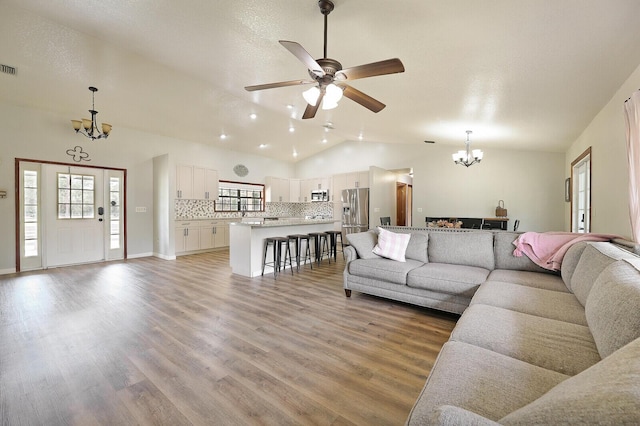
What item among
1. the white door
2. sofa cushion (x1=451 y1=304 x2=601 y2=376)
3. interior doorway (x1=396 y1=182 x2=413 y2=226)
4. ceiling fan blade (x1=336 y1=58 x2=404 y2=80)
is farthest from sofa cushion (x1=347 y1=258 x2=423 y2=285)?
interior doorway (x1=396 y1=182 x2=413 y2=226)

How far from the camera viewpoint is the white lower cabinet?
648 cm

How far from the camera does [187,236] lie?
6.63 m

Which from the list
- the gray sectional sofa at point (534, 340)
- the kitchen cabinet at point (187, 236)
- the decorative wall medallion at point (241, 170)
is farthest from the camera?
the decorative wall medallion at point (241, 170)

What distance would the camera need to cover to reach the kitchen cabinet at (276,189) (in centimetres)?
864

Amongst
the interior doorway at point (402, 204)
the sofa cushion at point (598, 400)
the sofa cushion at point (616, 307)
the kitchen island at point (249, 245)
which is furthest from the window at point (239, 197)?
the sofa cushion at point (598, 400)

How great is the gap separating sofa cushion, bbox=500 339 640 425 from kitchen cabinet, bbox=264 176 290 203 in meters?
8.28

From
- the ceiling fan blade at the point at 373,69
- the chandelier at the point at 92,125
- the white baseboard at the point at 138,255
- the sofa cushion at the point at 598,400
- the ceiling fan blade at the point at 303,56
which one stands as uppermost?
the chandelier at the point at 92,125

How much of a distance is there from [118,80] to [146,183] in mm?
2693

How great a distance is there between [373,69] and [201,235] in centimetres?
618

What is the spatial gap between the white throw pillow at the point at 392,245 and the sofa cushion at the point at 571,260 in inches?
59.1

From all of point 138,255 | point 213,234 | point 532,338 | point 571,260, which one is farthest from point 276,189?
point 532,338

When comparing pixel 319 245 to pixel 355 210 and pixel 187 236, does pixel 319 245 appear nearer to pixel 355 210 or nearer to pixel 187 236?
pixel 355 210

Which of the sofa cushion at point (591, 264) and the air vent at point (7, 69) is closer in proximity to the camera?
the sofa cushion at point (591, 264)

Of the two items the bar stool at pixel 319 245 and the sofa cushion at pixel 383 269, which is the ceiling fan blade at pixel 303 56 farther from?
the bar stool at pixel 319 245
